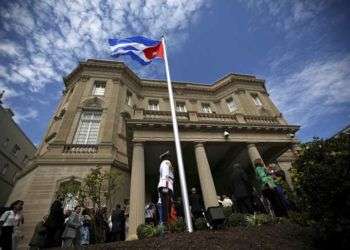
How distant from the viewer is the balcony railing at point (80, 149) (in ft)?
52.3

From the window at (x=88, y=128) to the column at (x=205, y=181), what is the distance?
879 centimetres

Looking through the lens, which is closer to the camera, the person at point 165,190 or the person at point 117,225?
the person at point 165,190

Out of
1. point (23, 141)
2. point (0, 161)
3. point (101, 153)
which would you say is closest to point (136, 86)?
point (101, 153)

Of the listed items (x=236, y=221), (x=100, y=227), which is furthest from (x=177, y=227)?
(x=100, y=227)

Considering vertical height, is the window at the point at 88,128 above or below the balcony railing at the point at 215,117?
above

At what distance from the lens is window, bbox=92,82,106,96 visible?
2111 centimetres

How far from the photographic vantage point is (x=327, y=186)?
4547 mm

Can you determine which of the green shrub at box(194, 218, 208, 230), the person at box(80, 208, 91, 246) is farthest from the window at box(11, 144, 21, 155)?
the green shrub at box(194, 218, 208, 230)

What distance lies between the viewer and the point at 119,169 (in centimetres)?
1636

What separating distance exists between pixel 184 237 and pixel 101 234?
15.5ft

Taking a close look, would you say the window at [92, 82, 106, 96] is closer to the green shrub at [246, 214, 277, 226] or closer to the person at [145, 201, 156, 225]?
the person at [145, 201, 156, 225]

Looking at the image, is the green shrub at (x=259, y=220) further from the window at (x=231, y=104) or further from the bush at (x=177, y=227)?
the window at (x=231, y=104)

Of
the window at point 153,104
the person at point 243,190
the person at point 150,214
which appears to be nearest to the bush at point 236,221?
the person at point 243,190

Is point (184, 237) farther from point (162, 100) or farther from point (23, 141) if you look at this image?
point (23, 141)
